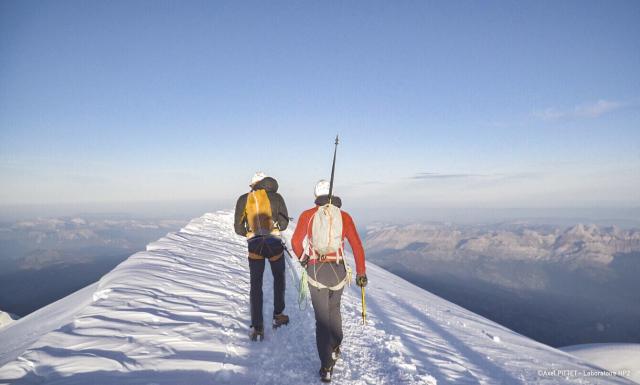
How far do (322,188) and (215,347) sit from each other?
10.4 feet

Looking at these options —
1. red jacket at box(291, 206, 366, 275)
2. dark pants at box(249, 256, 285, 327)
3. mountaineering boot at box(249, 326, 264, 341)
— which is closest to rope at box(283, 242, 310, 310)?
dark pants at box(249, 256, 285, 327)

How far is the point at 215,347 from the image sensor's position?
4.66 m

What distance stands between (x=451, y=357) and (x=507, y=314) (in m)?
210

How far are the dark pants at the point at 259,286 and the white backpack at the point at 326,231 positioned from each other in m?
1.46

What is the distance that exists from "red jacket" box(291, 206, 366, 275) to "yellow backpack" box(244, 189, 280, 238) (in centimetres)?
101

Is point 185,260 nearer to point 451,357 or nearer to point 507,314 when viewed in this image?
point 451,357

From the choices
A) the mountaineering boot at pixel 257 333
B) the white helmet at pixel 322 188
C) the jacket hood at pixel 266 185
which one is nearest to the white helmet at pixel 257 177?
the jacket hood at pixel 266 185

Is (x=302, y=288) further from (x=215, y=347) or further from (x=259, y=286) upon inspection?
(x=215, y=347)

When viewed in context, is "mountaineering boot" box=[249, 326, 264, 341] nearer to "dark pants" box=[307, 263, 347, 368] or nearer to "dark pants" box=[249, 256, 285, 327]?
"dark pants" box=[249, 256, 285, 327]

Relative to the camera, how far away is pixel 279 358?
15.1 feet

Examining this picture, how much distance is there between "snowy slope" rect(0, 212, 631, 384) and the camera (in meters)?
3.73

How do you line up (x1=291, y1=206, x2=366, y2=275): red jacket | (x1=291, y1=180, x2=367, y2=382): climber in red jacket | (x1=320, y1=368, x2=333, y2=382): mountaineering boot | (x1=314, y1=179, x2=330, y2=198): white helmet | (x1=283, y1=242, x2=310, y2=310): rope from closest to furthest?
(x1=320, y1=368, x2=333, y2=382): mountaineering boot, (x1=291, y1=180, x2=367, y2=382): climber in red jacket, (x1=291, y1=206, x2=366, y2=275): red jacket, (x1=314, y1=179, x2=330, y2=198): white helmet, (x1=283, y1=242, x2=310, y2=310): rope

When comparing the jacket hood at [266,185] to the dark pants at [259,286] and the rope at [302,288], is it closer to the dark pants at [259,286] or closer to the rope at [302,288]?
the rope at [302,288]

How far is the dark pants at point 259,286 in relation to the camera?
507 centimetres
